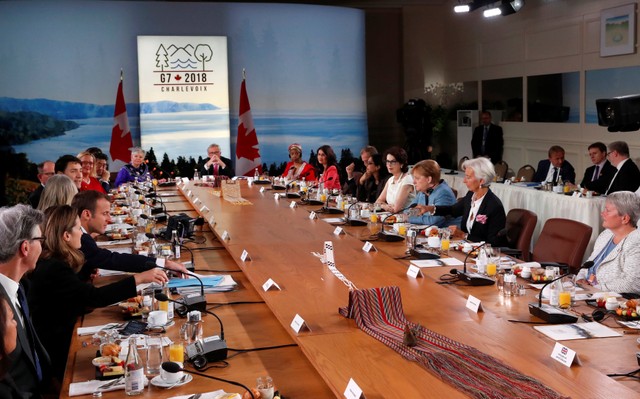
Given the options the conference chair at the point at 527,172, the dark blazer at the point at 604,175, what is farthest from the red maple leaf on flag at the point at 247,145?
the dark blazer at the point at 604,175

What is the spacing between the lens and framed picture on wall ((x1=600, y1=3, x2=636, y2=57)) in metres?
9.20

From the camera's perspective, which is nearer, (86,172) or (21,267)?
(21,267)

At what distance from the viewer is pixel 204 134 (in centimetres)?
1184

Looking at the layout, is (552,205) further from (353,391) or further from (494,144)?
(353,391)

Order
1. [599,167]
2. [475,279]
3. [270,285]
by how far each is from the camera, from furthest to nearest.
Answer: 1. [599,167]
2. [475,279]
3. [270,285]

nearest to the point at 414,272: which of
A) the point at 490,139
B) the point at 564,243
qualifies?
the point at 564,243

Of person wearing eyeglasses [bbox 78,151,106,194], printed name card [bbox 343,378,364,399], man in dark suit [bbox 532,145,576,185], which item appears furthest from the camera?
man in dark suit [bbox 532,145,576,185]

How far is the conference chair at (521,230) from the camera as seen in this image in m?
5.36

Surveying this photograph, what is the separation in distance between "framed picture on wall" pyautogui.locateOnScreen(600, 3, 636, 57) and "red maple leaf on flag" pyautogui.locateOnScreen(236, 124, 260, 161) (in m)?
5.04

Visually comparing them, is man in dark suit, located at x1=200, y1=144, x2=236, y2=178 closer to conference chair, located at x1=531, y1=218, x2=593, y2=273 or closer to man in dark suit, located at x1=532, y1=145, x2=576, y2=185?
man in dark suit, located at x1=532, y1=145, x2=576, y2=185

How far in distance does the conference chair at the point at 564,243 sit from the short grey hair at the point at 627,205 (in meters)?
0.66

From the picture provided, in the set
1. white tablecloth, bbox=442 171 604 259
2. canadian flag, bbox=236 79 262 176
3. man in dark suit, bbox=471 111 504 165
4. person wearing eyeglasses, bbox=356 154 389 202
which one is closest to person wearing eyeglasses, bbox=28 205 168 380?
white tablecloth, bbox=442 171 604 259

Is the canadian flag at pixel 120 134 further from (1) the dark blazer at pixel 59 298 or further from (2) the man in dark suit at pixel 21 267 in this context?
(2) the man in dark suit at pixel 21 267

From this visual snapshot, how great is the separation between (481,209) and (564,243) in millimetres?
704
